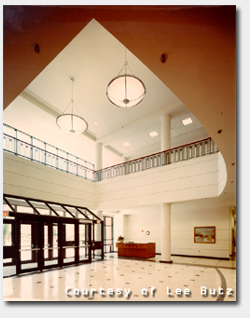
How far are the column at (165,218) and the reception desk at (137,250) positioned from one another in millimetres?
1856

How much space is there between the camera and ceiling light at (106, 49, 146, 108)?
265 inches

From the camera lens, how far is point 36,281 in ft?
22.2

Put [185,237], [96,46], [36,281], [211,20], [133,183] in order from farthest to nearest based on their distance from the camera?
[185,237]
[133,183]
[96,46]
[36,281]
[211,20]

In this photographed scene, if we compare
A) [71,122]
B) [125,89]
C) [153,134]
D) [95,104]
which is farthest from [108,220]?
[125,89]

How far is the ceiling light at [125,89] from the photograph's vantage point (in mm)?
6742

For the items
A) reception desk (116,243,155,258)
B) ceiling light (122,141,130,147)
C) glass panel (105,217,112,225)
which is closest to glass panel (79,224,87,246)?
reception desk (116,243,155,258)

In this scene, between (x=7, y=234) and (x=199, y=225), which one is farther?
(x=199, y=225)

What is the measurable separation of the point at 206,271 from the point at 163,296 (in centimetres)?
414

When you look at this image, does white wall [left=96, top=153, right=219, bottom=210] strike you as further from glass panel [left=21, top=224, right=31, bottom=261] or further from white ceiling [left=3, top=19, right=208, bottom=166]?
glass panel [left=21, top=224, right=31, bottom=261]

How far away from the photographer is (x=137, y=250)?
1245 cm

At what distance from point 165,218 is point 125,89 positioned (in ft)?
20.8

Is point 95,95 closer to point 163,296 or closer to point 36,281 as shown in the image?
point 36,281

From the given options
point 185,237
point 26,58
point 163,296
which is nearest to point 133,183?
point 185,237

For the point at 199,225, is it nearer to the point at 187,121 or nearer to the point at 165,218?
the point at 165,218
